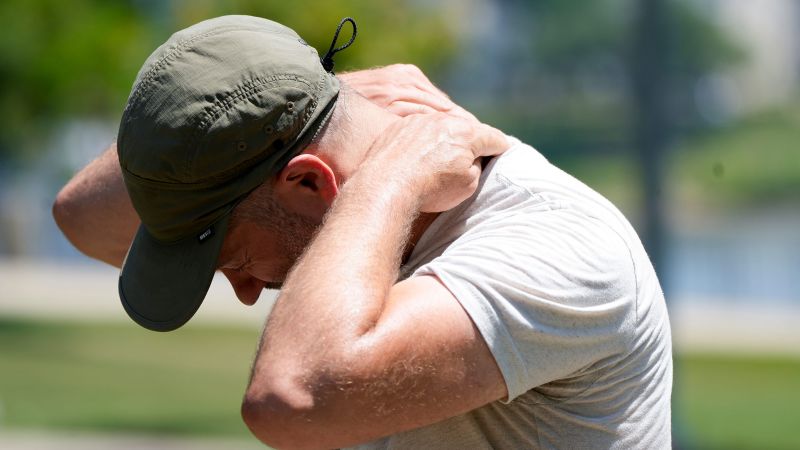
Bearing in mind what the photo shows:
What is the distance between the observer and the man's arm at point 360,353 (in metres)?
2.19

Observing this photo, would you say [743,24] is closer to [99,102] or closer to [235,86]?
[99,102]

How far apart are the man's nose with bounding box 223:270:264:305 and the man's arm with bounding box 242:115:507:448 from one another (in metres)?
0.39

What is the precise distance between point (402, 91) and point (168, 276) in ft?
2.12

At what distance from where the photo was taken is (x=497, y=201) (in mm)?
2512

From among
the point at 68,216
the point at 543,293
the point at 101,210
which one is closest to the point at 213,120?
the point at 543,293

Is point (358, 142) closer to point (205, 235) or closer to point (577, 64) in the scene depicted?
point (205, 235)

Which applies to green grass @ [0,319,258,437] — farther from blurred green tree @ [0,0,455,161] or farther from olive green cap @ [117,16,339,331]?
olive green cap @ [117,16,339,331]

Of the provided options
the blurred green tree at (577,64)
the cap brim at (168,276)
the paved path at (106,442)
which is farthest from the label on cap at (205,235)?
the blurred green tree at (577,64)

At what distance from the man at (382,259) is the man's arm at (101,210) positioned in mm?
695

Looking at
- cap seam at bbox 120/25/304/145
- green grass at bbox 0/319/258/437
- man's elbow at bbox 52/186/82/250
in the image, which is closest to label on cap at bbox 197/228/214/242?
cap seam at bbox 120/25/304/145

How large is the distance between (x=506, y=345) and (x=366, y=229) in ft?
1.11

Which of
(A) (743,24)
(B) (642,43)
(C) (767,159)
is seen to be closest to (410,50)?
(B) (642,43)

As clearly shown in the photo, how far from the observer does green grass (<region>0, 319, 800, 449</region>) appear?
10.8 meters

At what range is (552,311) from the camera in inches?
89.4
